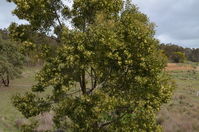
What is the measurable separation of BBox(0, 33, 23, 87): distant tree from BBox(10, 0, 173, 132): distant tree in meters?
35.3

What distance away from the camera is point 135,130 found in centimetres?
991

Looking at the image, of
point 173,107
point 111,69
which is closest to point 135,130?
point 111,69

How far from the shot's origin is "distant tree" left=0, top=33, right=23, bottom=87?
44.8 metres

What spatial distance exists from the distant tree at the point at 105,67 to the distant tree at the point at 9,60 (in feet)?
116

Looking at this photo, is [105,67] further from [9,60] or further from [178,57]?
[178,57]

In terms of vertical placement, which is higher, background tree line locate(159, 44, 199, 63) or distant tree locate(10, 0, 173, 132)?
background tree line locate(159, 44, 199, 63)

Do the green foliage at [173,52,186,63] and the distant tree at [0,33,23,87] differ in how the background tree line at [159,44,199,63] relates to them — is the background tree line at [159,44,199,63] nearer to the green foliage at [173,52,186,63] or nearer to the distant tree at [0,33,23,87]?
the green foliage at [173,52,186,63]

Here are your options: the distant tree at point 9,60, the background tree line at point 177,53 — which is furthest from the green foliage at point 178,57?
the distant tree at point 9,60

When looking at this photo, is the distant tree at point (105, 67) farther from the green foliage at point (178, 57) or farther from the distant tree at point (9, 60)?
the green foliage at point (178, 57)

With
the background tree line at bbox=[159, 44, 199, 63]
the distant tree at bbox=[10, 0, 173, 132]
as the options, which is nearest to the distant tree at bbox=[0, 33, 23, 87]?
the distant tree at bbox=[10, 0, 173, 132]

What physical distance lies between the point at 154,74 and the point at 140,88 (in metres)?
0.68

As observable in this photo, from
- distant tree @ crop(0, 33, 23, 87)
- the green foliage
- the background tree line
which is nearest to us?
distant tree @ crop(0, 33, 23, 87)

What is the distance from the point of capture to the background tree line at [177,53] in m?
122

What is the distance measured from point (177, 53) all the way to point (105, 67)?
380 ft
